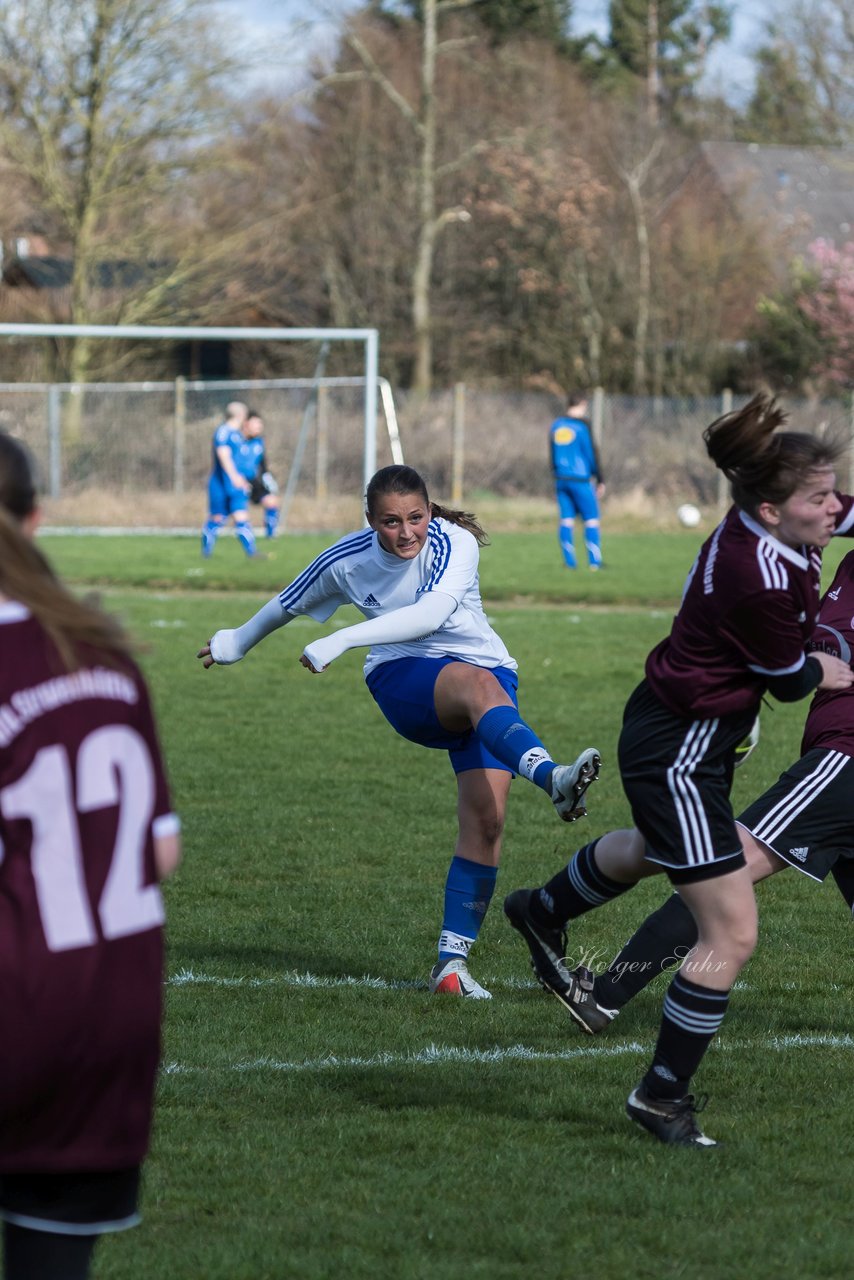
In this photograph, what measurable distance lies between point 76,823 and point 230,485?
63.7ft

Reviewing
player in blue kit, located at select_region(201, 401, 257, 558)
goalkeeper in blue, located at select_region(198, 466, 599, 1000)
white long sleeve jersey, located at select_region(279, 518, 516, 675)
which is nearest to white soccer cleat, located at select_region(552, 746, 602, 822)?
goalkeeper in blue, located at select_region(198, 466, 599, 1000)

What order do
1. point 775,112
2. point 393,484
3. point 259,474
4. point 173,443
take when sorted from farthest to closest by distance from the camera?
point 775,112 < point 173,443 < point 259,474 < point 393,484

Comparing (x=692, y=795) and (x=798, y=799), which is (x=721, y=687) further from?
(x=798, y=799)

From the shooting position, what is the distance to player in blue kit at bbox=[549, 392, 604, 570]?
2070 centimetres

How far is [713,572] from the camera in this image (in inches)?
158

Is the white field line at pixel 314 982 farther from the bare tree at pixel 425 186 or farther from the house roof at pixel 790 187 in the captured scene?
the house roof at pixel 790 187

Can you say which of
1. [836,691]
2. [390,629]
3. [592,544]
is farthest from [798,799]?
[592,544]

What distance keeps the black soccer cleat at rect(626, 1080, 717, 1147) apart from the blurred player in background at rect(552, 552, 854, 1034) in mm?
727

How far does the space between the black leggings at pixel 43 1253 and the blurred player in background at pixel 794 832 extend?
103 inches

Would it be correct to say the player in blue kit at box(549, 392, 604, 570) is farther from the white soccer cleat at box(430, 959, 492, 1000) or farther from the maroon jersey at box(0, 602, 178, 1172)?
the maroon jersey at box(0, 602, 178, 1172)

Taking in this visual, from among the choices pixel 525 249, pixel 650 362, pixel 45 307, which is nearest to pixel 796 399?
pixel 650 362

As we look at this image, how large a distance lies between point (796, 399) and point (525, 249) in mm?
9447

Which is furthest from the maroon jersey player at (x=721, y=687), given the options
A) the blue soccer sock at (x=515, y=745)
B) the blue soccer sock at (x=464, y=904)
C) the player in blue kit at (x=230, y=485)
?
the player in blue kit at (x=230, y=485)

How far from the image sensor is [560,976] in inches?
197
